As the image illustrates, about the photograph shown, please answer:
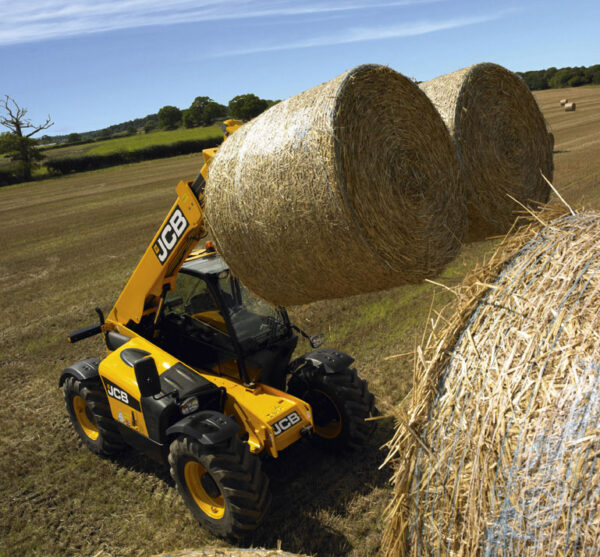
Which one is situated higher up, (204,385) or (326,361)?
(204,385)

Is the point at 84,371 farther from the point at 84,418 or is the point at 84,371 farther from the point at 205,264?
the point at 205,264

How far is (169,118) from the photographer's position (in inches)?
3317

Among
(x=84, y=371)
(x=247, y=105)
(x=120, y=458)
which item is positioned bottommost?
(x=120, y=458)

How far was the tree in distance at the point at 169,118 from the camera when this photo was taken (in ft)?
276

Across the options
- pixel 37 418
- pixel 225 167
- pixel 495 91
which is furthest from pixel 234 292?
pixel 37 418

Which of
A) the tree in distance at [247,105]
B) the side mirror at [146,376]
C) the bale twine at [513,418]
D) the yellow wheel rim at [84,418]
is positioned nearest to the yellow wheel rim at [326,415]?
the side mirror at [146,376]

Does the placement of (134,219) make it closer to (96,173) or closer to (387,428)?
(387,428)

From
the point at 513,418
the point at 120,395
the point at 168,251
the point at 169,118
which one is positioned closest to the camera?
the point at 513,418

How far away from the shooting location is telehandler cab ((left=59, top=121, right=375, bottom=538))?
13.6ft

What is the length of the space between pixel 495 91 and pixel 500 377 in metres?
2.90

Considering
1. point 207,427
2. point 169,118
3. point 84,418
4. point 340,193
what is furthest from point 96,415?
point 169,118

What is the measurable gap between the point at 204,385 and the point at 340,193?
87.6 inches

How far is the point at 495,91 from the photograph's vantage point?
170 inches

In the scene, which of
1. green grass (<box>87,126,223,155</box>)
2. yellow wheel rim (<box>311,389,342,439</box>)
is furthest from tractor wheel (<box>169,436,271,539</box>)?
green grass (<box>87,126,223,155</box>)
